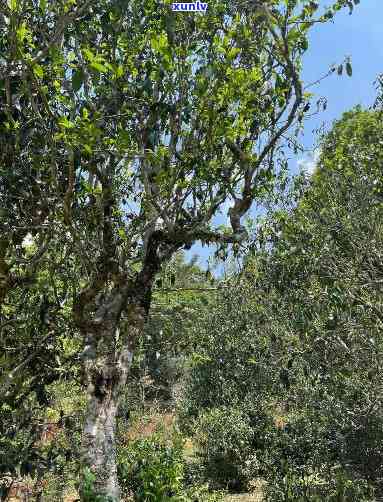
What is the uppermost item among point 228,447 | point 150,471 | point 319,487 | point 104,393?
point 104,393

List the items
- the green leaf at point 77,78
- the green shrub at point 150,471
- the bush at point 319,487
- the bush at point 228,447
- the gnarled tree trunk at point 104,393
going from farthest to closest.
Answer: the bush at point 228,447 → the bush at point 319,487 → the green shrub at point 150,471 → the gnarled tree trunk at point 104,393 → the green leaf at point 77,78

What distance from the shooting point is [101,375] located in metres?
5.23

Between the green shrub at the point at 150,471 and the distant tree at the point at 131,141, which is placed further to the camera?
the green shrub at the point at 150,471

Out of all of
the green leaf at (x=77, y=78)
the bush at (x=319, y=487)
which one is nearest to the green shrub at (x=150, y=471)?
the bush at (x=319, y=487)

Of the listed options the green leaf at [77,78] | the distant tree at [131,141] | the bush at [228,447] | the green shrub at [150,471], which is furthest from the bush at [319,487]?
the green leaf at [77,78]

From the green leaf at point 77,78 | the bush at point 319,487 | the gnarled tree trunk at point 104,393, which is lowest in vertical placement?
the bush at point 319,487

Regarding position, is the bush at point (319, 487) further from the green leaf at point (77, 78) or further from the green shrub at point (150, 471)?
the green leaf at point (77, 78)

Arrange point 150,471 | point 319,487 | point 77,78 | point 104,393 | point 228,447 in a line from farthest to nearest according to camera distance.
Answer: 1. point 228,447
2. point 319,487
3. point 150,471
4. point 104,393
5. point 77,78

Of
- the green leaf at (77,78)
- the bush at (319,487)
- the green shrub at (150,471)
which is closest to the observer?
the green leaf at (77,78)

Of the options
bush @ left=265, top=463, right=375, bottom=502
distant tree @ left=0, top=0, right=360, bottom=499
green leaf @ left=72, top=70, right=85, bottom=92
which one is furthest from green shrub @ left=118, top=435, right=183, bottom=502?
green leaf @ left=72, top=70, right=85, bottom=92

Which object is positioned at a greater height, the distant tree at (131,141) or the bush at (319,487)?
the distant tree at (131,141)

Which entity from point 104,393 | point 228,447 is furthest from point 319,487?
point 104,393

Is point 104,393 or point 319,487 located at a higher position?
point 104,393

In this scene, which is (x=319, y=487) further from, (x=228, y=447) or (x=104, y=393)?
(x=104, y=393)
